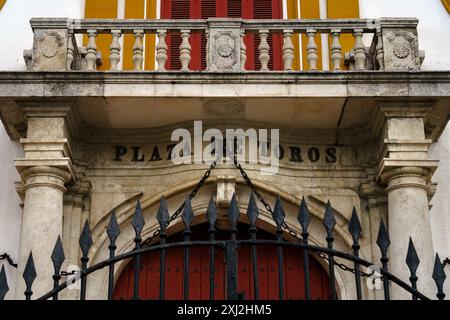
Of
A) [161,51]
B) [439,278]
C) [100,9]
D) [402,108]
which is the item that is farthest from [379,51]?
[439,278]

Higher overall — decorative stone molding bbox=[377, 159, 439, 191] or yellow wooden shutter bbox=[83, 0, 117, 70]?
yellow wooden shutter bbox=[83, 0, 117, 70]

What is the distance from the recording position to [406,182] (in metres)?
11.6

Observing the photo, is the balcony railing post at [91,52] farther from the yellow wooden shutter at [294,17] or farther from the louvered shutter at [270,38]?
the yellow wooden shutter at [294,17]

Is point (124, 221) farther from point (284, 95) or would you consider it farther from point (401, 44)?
point (401, 44)

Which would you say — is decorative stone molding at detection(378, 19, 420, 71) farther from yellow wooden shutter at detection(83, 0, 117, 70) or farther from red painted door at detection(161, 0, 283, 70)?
yellow wooden shutter at detection(83, 0, 117, 70)

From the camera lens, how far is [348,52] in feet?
42.8

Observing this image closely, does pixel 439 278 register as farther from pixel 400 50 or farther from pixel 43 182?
pixel 43 182

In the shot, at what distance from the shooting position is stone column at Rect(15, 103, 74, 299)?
11.2 m

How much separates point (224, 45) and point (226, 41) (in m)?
0.06

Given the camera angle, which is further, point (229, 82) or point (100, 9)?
point (100, 9)

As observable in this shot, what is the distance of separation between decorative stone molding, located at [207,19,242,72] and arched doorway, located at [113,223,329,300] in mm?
2364

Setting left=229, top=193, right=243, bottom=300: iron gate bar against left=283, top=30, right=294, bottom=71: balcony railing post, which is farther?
left=283, top=30, right=294, bottom=71: balcony railing post

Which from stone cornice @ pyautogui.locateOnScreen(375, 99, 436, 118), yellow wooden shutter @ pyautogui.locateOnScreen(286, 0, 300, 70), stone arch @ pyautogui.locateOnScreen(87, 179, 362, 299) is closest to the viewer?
stone cornice @ pyautogui.locateOnScreen(375, 99, 436, 118)

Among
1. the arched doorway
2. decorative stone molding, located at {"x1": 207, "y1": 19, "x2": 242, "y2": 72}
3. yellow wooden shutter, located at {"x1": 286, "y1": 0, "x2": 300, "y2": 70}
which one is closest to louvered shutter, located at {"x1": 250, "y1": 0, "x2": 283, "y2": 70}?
yellow wooden shutter, located at {"x1": 286, "y1": 0, "x2": 300, "y2": 70}
